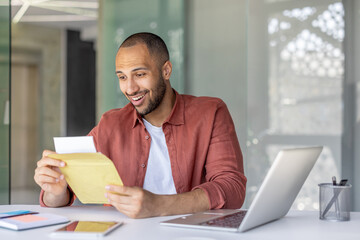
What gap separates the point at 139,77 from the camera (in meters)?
2.15

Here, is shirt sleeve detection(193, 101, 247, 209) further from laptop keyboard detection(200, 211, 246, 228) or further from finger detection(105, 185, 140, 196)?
finger detection(105, 185, 140, 196)

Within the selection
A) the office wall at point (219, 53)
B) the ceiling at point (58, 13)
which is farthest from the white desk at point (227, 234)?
the ceiling at point (58, 13)

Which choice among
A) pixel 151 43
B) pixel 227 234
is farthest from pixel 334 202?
pixel 151 43

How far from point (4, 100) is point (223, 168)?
2270 mm

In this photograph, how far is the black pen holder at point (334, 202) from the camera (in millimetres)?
1487

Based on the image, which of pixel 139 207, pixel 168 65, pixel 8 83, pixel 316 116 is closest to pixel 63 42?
pixel 8 83

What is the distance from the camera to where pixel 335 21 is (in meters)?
3.49

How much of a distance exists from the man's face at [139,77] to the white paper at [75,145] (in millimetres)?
625

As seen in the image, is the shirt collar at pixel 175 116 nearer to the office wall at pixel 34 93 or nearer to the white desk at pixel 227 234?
the white desk at pixel 227 234

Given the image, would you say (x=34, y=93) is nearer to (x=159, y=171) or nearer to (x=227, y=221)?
(x=159, y=171)

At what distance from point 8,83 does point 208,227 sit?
2.73 m

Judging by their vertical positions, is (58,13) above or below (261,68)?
above

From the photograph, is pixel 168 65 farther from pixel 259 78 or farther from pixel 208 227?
pixel 259 78

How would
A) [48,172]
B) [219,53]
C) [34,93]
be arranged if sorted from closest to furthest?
[48,172] < [219,53] < [34,93]
